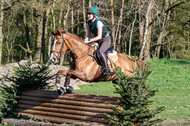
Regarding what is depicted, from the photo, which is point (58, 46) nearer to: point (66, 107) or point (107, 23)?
point (66, 107)

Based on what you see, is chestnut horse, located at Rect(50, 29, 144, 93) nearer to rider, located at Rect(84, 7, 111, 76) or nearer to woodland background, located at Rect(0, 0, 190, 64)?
rider, located at Rect(84, 7, 111, 76)

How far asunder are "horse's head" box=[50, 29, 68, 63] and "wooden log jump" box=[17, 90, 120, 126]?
0.94 meters

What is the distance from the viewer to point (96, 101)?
624cm

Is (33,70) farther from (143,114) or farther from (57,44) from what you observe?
(143,114)

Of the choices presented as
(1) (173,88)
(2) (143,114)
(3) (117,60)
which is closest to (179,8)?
(1) (173,88)

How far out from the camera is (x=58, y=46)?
23.3 feet

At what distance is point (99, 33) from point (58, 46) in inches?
43.2

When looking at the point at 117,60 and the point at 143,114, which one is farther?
the point at 117,60

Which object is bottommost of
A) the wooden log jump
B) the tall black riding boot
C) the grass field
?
the grass field

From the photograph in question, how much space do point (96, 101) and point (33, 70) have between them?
8.53 ft

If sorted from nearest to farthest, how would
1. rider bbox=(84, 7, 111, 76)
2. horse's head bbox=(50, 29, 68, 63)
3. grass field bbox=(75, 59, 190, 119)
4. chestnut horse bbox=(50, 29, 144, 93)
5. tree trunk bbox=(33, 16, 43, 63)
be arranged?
horse's head bbox=(50, 29, 68, 63)
chestnut horse bbox=(50, 29, 144, 93)
rider bbox=(84, 7, 111, 76)
grass field bbox=(75, 59, 190, 119)
tree trunk bbox=(33, 16, 43, 63)

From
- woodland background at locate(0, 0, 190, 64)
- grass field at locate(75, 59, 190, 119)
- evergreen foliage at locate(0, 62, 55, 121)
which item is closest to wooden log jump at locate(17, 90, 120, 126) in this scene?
evergreen foliage at locate(0, 62, 55, 121)

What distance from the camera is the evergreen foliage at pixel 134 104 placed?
557 centimetres

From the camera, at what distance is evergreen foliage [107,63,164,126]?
5.57 metres
